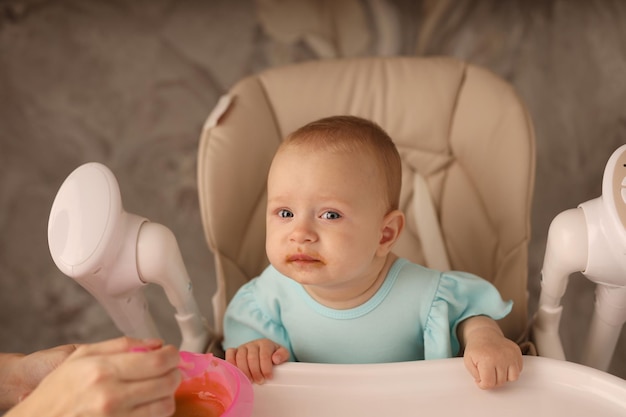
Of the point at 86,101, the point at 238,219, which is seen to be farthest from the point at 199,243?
the point at 238,219

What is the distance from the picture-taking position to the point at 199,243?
6.15 ft

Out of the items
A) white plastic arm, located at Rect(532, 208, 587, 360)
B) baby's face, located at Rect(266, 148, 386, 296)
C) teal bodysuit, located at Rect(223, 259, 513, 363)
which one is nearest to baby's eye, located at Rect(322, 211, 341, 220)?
baby's face, located at Rect(266, 148, 386, 296)

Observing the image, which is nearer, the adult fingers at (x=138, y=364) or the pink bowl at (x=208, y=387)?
the adult fingers at (x=138, y=364)

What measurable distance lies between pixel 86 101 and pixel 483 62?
1.24 metres

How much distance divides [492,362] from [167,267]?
0.44 m

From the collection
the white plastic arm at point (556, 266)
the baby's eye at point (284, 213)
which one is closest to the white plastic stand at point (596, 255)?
the white plastic arm at point (556, 266)

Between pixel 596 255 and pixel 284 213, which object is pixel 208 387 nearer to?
pixel 284 213

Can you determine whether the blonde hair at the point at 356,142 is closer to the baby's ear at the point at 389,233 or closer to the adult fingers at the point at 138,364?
the baby's ear at the point at 389,233

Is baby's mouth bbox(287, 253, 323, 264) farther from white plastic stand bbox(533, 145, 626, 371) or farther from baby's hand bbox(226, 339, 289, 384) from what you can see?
white plastic stand bbox(533, 145, 626, 371)

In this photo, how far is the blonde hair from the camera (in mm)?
873

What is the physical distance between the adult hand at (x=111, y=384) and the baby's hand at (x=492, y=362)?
358mm

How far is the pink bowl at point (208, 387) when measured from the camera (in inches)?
29.2

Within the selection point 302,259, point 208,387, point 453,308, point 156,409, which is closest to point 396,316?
point 453,308

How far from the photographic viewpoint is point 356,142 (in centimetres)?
88
